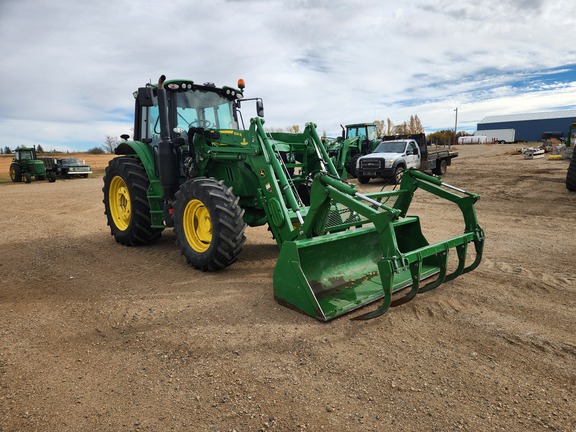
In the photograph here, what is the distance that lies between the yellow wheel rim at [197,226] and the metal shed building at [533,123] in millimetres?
93787

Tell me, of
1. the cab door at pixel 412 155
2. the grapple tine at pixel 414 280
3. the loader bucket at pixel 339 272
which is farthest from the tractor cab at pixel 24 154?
the grapple tine at pixel 414 280

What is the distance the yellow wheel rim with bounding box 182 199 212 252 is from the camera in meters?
5.23

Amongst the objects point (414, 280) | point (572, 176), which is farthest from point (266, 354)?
point (572, 176)

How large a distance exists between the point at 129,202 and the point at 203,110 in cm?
205

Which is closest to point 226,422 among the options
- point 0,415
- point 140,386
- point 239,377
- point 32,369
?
point 239,377

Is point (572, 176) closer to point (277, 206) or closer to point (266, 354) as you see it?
point (277, 206)

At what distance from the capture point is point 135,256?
6.25 meters

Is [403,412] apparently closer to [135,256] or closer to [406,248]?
[406,248]

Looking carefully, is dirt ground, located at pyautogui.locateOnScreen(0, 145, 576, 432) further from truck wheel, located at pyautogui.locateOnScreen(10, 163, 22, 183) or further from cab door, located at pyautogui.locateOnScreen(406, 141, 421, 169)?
truck wheel, located at pyautogui.locateOnScreen(10, 163, 22, 183)

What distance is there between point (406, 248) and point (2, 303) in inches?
190

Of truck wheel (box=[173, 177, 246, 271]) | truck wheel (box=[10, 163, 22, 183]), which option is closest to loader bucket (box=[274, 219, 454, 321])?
truck wheel (box=[173, 177, 246, 271])

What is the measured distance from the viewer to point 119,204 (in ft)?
23.5

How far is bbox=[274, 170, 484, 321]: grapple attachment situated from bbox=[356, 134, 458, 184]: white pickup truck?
10315mm

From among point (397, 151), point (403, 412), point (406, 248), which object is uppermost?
point (397, 151)
